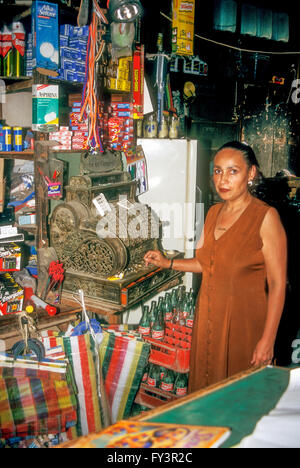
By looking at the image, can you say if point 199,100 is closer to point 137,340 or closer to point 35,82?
point 35,82

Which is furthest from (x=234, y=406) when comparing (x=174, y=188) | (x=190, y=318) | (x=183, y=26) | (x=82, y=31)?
(x=183, y=26)

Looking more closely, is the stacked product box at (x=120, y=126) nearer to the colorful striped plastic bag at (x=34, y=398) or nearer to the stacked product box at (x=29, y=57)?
the stacked product box at (x=29, y=57)

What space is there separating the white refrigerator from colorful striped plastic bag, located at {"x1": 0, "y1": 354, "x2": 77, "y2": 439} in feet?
8.06

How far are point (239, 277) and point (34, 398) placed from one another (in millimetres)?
1466

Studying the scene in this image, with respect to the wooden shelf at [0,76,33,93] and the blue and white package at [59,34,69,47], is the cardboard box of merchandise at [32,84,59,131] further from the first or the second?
the blue and white package at [59,34,69,47]

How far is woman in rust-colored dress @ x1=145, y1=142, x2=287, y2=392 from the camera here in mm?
2049

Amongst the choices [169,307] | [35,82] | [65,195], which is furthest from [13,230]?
[169,307]

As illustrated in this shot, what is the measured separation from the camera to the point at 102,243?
105 inches

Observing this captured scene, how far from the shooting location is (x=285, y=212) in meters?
6.45

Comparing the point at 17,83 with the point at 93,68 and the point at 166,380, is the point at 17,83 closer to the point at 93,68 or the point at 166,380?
the point at 93,68

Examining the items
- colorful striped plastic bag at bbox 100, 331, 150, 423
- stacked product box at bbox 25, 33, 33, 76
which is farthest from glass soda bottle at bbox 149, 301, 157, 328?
stacked product box at bbox 25, 33, 33, 76

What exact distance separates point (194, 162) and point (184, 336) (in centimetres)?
226

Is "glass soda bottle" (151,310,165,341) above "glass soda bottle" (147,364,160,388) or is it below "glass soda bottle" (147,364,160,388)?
above

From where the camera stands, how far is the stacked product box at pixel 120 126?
3.69 meters
